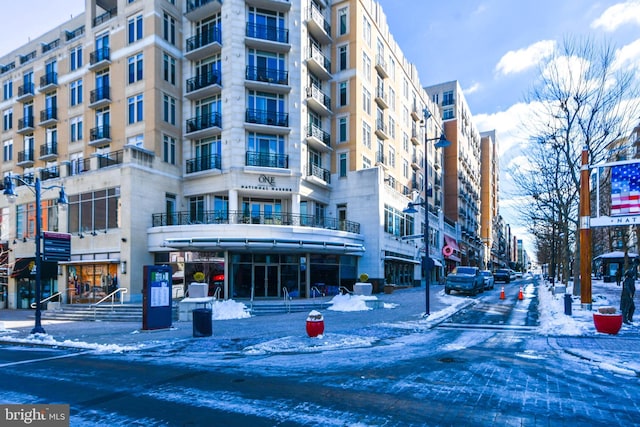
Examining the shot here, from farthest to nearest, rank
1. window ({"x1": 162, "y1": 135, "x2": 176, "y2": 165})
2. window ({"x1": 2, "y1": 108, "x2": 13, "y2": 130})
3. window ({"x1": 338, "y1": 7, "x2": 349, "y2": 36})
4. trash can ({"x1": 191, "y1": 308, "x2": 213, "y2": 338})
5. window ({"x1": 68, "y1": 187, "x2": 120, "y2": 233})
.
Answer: window ({"x1": 2, "y1": 108, "x2": 13, "y2": 130}) < window ({"x1": 338, "y1": 7, "x2": 349, "y2": 36}) < window ({"x1": 162, "y1": 135, "x2": 176, "y2": 165}) < window ({"x1": 68, "y1": 187, "x2": 120, "y2": 233}) < trash can ({"x1": 191, "y1": 308, "x2": 213, "y2": 338})

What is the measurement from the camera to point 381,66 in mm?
38406

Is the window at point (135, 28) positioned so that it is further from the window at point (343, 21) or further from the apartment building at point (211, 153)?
the window at point (343, 21)

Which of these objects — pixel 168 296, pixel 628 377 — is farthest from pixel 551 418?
pixel 168 296

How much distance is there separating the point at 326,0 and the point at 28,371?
110 feet

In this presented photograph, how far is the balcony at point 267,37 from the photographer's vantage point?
29.8m

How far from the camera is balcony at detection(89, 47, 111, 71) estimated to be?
32066mm

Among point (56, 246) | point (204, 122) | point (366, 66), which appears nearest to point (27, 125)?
point (204, 122)

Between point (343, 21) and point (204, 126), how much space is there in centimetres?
1410

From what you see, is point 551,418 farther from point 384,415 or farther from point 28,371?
point 28,371

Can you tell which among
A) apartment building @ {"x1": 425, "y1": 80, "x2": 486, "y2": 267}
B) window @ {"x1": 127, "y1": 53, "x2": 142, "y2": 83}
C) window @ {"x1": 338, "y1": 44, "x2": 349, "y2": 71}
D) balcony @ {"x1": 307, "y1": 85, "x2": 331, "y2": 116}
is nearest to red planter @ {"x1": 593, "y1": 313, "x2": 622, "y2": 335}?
balcony @ {"x1": 307, "y1": 85, "x2": 331, "y2": 116}

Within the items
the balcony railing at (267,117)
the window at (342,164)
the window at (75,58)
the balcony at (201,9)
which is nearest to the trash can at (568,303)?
the balcony railing at (267,117)

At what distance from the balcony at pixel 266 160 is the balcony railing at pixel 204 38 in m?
7.90

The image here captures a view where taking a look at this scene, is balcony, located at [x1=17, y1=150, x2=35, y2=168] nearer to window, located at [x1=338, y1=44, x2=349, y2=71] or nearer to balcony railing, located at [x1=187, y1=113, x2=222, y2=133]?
balcony railing, located at [x1=187, y1=113, x2=222, y2=133]

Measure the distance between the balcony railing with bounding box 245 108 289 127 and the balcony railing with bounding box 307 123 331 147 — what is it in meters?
2.20
